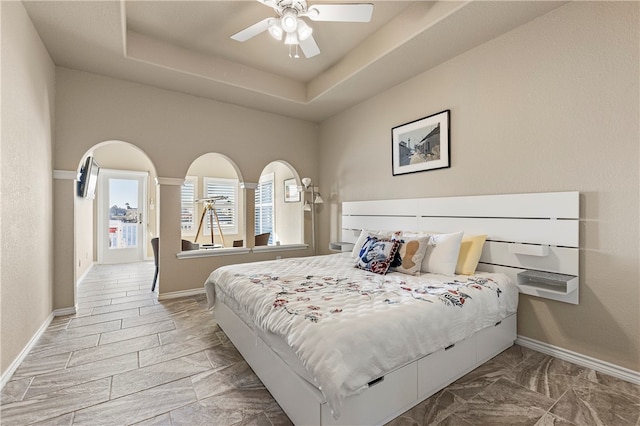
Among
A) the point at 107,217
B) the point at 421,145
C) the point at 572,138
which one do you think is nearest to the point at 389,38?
the point at 421,145

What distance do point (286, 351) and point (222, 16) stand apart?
2992mm

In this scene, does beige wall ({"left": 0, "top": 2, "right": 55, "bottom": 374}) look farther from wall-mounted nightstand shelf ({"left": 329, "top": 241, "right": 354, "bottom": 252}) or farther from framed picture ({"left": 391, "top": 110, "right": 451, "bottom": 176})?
framed picture ({"left": 391, "top": 110, "right": 451, "bottom": 176})

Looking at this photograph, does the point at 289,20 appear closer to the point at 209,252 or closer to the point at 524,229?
the point at 524,229

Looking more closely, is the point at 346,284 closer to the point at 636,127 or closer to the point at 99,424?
the point at 99,424

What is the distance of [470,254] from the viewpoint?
8.55 feet

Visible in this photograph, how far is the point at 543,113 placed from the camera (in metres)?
2.42

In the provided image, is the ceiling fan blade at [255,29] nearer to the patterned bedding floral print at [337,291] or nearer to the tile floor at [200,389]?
the patterned bedding floral print at [337,291]

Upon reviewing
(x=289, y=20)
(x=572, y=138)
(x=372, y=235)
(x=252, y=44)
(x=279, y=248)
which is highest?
(x=252, y=44)

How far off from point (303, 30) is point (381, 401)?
2672mm

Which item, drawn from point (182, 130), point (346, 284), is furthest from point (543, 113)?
point (182, 130)

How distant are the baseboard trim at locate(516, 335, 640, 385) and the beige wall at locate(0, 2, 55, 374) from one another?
3911mm

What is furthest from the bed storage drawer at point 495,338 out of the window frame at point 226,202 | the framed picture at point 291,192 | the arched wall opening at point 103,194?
the window frame at point 226,202

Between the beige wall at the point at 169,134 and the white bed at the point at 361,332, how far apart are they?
5.20ft

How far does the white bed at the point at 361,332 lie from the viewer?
4.55ft
